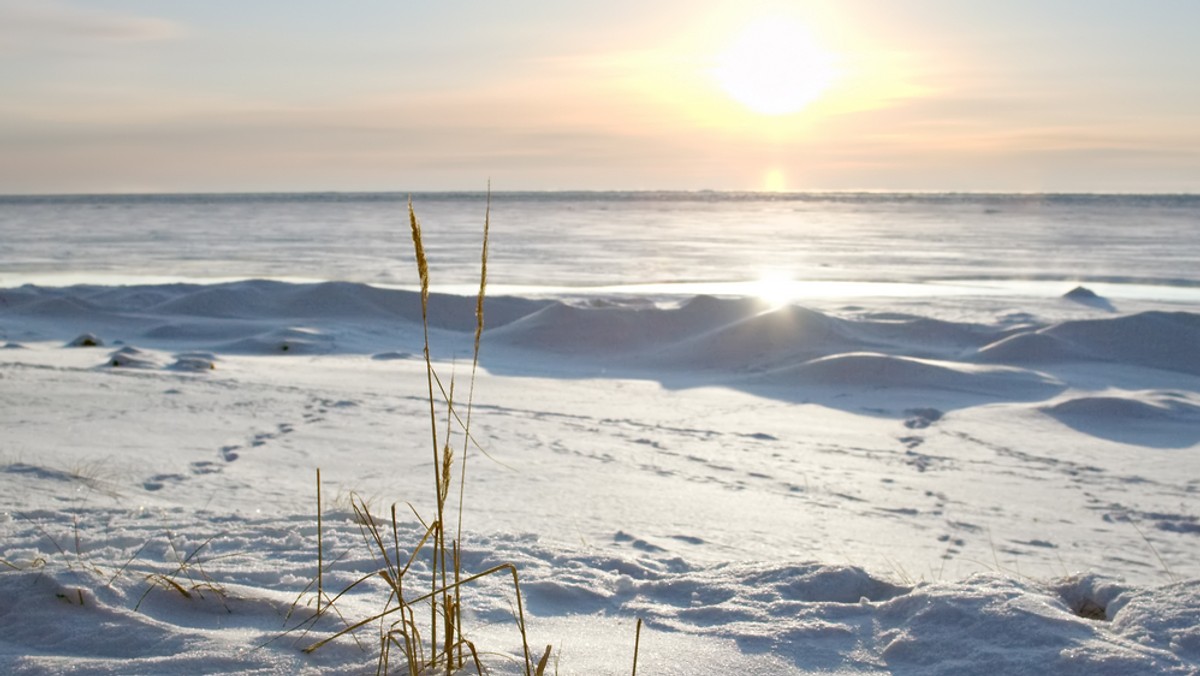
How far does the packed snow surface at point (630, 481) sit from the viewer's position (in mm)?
1995

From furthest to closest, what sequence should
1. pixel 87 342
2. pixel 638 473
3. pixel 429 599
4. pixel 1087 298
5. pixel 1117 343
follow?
1. pixel 1087 298
2. pixel 87 342
3. pixel 1117 343
4. pixel 638 473
5. pixel 429 599

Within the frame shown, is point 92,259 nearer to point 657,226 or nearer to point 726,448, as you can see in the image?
point 726,448

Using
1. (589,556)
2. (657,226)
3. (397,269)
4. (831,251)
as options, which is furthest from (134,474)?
(657,226)

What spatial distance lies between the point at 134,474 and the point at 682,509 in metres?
1.95

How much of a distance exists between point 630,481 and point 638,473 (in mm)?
154

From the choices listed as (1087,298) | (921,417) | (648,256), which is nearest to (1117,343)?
(921,417)

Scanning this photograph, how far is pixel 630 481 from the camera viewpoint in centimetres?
426

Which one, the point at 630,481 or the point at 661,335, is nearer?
the point at 630,481

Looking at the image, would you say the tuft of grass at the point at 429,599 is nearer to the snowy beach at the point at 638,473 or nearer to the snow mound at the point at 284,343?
the snowy beach at the point at 638,473

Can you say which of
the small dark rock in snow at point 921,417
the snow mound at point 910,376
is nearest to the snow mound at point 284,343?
the snow mound at point 910,376

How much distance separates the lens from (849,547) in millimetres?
3525

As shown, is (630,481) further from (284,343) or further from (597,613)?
(284,343)

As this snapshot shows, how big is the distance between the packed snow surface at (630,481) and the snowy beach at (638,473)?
15mm

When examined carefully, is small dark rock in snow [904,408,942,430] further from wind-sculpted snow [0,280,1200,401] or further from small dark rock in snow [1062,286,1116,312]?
small dark rock in snow [1062,286,1116,312]
